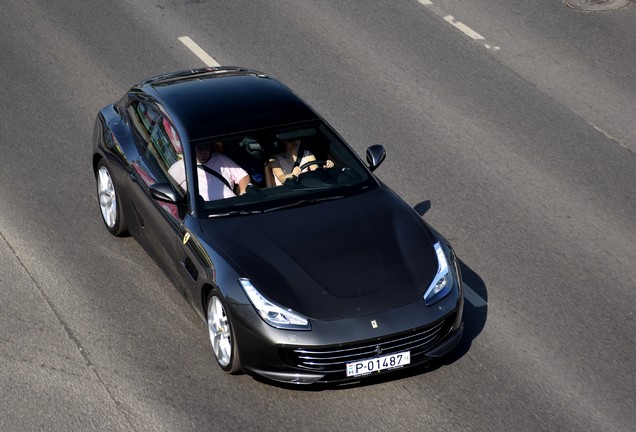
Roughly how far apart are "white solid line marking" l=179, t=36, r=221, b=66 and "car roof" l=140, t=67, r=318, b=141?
13.0 feet

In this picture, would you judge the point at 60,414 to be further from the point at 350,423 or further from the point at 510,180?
the point at 510,180

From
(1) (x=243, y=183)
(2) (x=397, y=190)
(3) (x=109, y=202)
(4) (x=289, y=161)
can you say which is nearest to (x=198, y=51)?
(2) (x=397, y=190)

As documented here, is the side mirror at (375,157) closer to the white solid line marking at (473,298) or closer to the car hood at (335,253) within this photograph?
the car hood at (335,253)

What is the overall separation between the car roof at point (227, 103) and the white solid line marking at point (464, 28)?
5.39m

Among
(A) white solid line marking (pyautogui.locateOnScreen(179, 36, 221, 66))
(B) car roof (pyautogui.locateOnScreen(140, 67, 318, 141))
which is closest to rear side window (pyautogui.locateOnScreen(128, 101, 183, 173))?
(B) car roof (pyautogui.locateOnScreen(140, 67, 318, 141))

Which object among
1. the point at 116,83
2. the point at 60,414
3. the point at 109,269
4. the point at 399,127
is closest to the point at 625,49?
the point at 399,127

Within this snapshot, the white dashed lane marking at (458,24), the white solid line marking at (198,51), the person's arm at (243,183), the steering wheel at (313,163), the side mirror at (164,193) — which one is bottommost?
the white solid line marking at (198,51)

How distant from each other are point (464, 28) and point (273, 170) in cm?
663

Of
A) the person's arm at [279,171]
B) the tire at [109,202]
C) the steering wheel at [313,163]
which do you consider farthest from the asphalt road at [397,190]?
the steering wheel at [313,163]

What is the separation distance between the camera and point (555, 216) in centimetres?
1095

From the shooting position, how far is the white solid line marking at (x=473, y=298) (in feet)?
30.8

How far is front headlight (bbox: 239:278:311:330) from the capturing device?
25.6 ft

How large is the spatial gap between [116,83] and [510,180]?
516 centimetres

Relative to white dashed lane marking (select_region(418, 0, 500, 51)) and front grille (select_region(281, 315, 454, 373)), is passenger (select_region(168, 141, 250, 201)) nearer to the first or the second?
front grille (select_region(281, 315, 454, 373))
